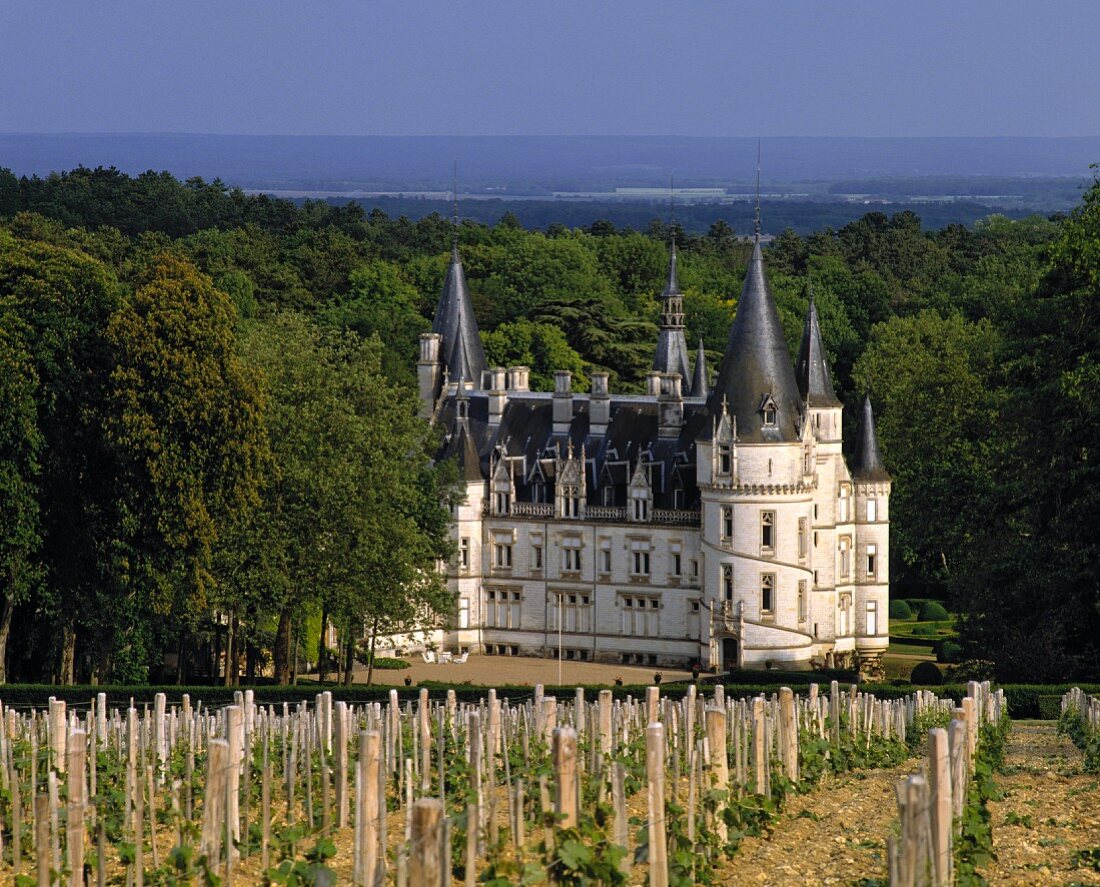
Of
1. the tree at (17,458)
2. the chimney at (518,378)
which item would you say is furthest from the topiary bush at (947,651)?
the tree at (17,458)

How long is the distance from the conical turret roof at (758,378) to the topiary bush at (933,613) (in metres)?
15.9

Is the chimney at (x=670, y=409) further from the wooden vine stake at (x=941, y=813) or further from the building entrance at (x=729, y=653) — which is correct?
the wooden vine stake at (x=941, y=813)

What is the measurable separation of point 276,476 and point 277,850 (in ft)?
111

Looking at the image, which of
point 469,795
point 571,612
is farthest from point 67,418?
point 469,795

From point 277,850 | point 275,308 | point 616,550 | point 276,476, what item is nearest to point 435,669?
point 616,550

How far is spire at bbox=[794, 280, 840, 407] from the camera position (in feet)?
268

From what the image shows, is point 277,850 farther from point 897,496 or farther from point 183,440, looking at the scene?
point 897,496

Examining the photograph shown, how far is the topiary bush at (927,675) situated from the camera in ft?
232

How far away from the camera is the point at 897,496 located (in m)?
90.1

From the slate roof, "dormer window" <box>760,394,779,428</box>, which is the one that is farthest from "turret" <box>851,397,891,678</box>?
the slate roof

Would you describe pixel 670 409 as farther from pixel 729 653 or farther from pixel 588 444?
pixel 729 653

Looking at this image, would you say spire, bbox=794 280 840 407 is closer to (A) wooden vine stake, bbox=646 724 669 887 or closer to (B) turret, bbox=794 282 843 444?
(B) turret, bbox=794 282 843 444

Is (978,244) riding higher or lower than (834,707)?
higher

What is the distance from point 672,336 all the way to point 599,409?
13.3m
